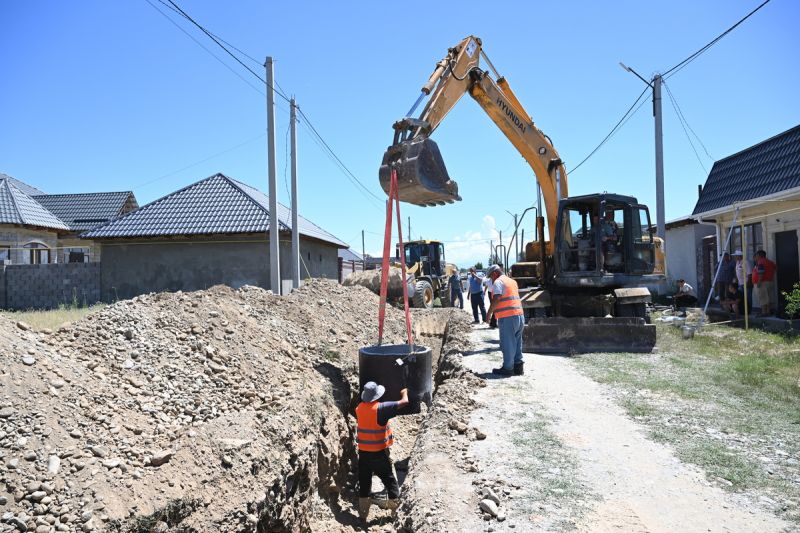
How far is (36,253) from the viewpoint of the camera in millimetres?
20531

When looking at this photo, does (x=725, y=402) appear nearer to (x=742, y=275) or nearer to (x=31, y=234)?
(x=742, y=275)

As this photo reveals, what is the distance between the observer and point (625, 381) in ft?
22.4

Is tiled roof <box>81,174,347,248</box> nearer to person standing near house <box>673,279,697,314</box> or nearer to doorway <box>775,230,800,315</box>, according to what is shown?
→ person standing near house <box>673,279,697,314</box>

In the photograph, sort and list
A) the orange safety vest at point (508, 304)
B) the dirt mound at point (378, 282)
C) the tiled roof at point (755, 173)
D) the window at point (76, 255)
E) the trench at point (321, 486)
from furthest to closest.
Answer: the window at point (76, 255)
the dirt mound at point (378, 282)
the tiled roof at point (755, 173)
the orange safety vest at point (508, 304)
the trench at point (321, 486)

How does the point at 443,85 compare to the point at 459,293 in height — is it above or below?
above

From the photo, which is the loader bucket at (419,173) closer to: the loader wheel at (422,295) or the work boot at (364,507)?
the work boot at (364,507)

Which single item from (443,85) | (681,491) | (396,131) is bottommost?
(681,491)

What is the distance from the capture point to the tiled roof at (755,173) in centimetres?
1255

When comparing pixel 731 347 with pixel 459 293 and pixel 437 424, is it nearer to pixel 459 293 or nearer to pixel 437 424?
pixel 437 424

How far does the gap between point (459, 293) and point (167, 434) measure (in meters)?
13.9

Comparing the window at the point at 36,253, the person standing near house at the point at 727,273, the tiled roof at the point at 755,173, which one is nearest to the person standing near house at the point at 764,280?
the person standing near house at the point at 727,273

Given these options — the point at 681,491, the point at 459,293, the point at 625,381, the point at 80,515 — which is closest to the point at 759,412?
the point at 625,381

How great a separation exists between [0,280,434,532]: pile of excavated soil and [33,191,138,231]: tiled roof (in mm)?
26408

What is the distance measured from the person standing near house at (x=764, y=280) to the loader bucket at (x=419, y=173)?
8.84 m
